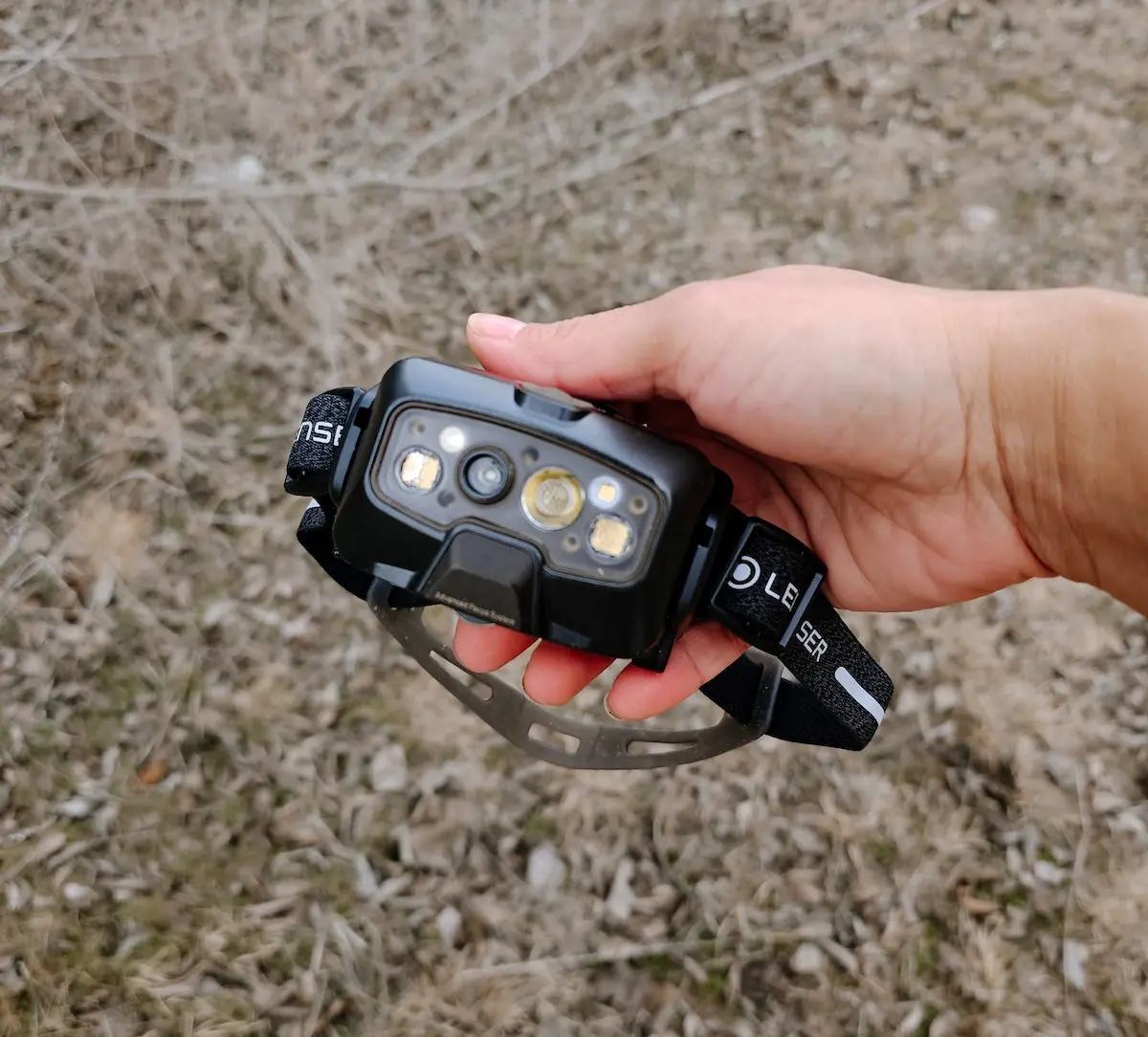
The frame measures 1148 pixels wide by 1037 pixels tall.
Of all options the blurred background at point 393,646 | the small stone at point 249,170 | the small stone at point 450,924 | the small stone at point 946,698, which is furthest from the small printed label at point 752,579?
the small stone at point 249,170

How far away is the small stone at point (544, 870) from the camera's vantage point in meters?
2.08

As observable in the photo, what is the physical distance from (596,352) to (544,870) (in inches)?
45.3

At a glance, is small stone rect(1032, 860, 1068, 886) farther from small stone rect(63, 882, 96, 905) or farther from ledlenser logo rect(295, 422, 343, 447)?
small stone rect(63, 882, 96, 905)

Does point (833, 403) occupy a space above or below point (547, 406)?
below

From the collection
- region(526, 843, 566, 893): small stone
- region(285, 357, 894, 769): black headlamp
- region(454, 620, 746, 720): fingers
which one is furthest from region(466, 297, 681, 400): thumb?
region(526, 843, 566, 893): small stone

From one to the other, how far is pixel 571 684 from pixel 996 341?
853 millimetres

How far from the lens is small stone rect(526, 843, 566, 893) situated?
82.0 inches

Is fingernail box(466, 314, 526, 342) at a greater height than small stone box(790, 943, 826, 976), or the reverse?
fingernail box(466, 314, 526, 342)

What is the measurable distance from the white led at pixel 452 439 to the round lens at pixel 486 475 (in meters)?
0.02

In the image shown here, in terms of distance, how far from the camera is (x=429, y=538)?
4.37ft

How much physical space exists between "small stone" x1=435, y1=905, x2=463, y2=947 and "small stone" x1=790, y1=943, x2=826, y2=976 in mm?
692

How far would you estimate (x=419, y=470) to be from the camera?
1.36m

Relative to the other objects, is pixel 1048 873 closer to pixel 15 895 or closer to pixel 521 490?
pixel 521 490

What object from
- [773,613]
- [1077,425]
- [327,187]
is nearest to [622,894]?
[773,613]
